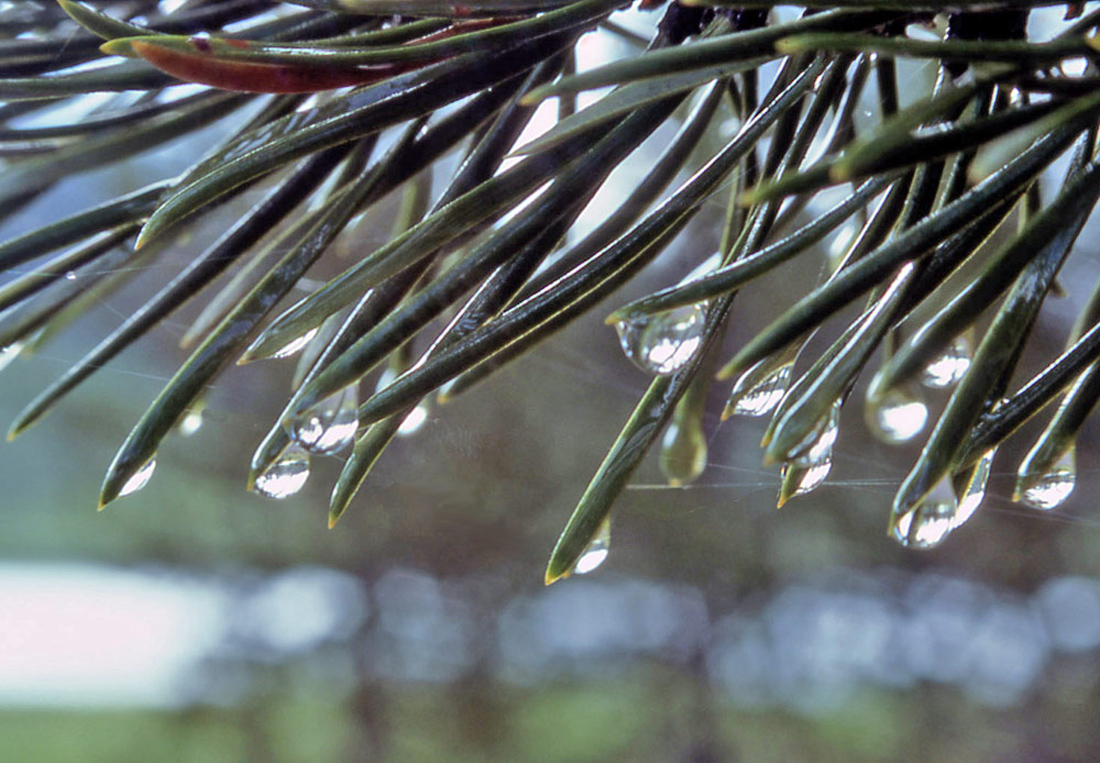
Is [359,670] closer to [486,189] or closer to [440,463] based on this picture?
[440,463]

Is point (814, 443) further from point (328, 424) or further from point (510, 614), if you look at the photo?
point (510, 614)

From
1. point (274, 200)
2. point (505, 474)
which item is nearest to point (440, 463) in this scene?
point (505, 474)

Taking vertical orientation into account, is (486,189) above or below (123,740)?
above

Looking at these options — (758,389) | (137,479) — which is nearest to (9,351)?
(137,479)

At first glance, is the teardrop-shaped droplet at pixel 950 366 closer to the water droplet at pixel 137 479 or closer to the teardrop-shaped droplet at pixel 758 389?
the teardrop-shaped droplet at pixel 758 389

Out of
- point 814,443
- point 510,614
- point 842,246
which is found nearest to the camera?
point 814,443
